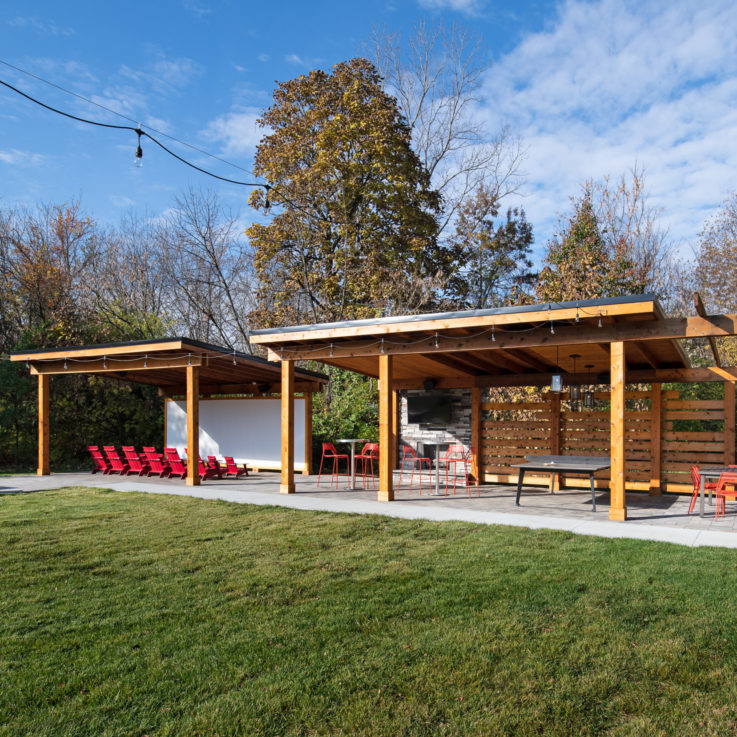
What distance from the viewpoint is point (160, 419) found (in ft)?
57.8

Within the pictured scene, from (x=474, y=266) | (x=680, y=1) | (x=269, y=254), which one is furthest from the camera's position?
(x=474, y=266)

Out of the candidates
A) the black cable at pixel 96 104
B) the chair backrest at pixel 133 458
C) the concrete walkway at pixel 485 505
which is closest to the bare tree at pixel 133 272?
the chair backrest at pixel 133 458

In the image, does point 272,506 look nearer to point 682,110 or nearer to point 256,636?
point 256,636

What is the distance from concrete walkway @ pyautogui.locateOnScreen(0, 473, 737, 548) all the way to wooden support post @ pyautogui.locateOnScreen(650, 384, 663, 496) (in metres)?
0.28

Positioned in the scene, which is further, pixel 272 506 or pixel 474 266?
pixel 474 266

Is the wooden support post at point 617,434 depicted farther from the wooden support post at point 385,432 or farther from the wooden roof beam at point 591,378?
the wooden support post at point 385,432

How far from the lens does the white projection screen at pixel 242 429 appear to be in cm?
1441

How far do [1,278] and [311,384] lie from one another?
10.5 m

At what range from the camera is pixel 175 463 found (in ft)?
41.7

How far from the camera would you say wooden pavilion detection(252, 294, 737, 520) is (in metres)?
7.65

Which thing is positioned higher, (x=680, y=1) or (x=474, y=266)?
(x=680, y=1)

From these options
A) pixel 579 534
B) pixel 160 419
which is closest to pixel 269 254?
pixel 160 419

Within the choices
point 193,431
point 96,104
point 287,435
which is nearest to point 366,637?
point 287,435

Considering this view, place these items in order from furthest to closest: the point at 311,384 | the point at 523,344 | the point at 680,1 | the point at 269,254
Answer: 1. the point at 269,254
2. the point at 311,384
3. the point at 680,1
4. the point at 523,344
